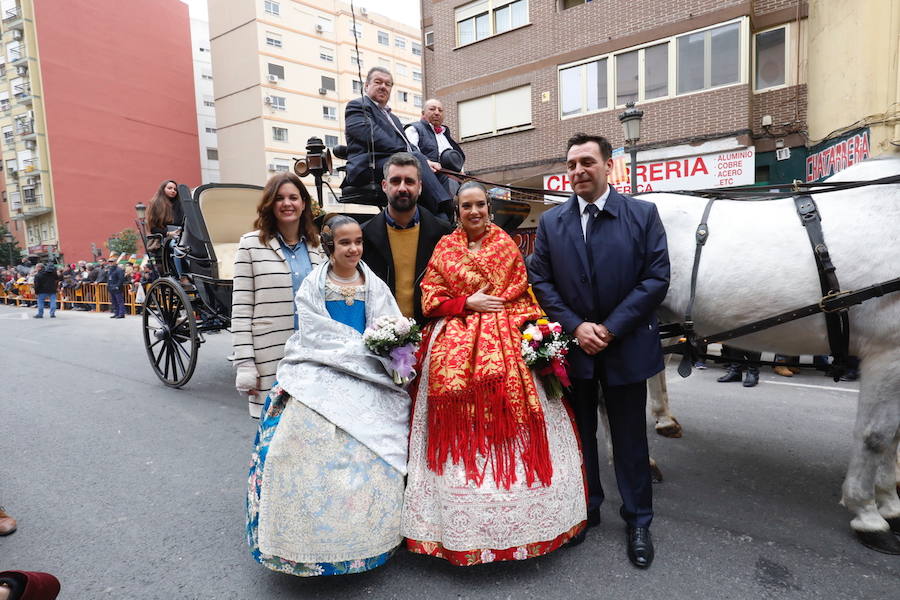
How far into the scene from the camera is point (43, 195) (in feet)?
109

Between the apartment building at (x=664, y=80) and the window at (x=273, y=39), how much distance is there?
2223 centimetres

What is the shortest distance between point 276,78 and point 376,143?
33187mm

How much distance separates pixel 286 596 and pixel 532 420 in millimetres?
1388

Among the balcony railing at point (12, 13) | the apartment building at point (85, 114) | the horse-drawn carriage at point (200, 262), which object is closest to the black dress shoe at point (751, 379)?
the horse-drawn carriage at point (200, 262)

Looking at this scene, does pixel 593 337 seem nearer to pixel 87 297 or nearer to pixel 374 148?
pixel 374 148

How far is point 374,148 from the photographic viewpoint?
3961mm

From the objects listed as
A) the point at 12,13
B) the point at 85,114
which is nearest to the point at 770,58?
the point at 85,114

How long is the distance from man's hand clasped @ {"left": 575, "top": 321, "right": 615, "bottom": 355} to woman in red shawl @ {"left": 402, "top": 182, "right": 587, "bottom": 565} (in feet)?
0.96

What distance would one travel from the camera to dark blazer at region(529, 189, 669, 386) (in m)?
2.46

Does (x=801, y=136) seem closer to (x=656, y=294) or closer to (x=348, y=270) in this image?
(x=656, y=294)

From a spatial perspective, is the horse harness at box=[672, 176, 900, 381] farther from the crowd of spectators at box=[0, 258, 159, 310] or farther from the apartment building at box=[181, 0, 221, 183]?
the apartment building at box=[181, 0, 221, 183]

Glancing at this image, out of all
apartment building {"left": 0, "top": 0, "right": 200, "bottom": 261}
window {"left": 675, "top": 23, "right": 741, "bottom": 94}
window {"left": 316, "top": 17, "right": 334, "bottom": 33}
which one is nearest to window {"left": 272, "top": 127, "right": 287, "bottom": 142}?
window {"left": 316, "top": 17, "right": 334, "bottom": 33}

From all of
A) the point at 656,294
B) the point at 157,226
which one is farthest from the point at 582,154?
the point at 157,226

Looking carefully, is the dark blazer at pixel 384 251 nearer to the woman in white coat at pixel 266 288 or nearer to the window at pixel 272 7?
the woman in white coat at pixel 266 288
